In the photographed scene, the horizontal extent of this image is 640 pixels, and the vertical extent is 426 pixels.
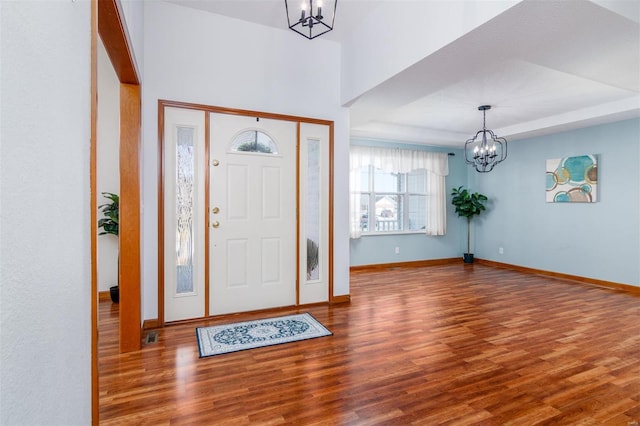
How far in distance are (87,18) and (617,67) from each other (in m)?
4.03

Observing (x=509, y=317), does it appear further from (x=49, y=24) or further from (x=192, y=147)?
(x=49, y=24)

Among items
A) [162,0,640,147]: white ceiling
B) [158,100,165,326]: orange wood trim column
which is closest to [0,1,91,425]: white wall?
[158,100,165,326]: orange wood trim column

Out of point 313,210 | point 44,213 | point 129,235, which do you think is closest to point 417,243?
point 313,210

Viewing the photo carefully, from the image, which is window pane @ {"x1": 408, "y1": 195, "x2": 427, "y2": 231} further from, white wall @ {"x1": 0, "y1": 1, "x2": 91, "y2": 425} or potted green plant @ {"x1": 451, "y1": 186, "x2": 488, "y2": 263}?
white wall @ {"x1": 0, "y1": 1, "x2": 91, "y2": 425}

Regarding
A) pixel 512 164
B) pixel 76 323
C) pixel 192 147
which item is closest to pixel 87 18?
pixel 76 323

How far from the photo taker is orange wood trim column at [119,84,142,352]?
265 cm

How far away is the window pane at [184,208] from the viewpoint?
3299mm

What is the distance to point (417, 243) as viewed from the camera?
22.3 ft

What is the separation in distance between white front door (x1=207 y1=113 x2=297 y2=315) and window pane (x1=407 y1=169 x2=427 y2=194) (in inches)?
145

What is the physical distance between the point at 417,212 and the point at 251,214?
14.1ft

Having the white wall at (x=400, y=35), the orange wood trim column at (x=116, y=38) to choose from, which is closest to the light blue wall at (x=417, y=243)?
the white wall at (x=400, y=35)

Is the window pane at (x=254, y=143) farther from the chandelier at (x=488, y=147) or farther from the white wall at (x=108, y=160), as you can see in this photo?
the chandelier at (x=488, y=147)

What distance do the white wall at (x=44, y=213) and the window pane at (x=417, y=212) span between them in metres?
6.32

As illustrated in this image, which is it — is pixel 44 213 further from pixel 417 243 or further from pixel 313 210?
pixel 417 243
